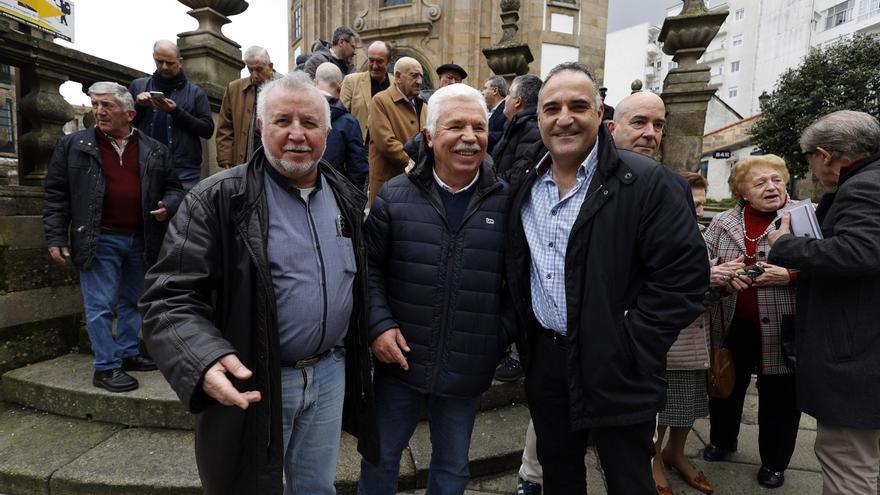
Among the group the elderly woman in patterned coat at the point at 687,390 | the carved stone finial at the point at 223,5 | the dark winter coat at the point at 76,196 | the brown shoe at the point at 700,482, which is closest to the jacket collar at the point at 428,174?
the elderly woman in patterned coat at the point at 687,390

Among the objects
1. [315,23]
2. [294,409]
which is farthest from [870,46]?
[294,409]

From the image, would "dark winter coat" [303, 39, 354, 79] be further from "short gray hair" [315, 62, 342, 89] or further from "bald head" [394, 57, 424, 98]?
"bald head" [394, 57, 424, 98]

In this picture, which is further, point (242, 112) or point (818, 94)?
point (818, 94)

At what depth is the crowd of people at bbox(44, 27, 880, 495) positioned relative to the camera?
1.69m

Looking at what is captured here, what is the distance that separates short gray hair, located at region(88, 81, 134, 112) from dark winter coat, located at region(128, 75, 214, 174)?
629mm

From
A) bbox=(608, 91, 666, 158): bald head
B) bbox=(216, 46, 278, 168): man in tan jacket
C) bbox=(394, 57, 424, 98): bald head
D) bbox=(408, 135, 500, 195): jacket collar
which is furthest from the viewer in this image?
bbox=(216, 46, 278, 168): man in tan jacket

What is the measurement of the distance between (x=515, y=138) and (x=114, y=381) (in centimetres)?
325

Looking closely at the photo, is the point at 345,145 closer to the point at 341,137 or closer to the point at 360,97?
the point at 341,137

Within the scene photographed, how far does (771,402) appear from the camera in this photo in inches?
117

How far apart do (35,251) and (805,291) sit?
5.13 m

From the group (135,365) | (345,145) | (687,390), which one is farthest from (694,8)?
(135,365)

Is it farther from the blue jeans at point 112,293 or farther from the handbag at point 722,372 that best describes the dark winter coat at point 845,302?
the blue jeans at point 112,293

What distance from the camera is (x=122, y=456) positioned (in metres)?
2.85

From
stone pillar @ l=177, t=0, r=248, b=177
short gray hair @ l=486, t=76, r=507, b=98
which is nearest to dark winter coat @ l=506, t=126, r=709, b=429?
short gray hair @ l=486, t=76, r=507, b=98
